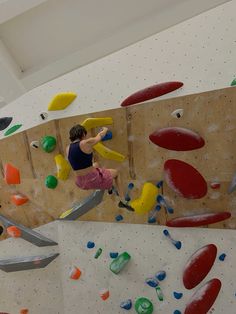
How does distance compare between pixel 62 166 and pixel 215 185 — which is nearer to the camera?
pixel 215 185

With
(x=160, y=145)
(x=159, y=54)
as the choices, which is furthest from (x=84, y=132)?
(x=159, y=54)

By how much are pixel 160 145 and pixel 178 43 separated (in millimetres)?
633

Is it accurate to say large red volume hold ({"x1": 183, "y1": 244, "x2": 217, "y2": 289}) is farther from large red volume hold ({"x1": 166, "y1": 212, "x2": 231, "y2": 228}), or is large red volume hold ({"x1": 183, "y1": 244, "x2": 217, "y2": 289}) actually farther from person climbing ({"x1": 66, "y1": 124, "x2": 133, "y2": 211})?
person climbing ({"x1": 66, "y1": 124, "x2": 133, "y2": 211})

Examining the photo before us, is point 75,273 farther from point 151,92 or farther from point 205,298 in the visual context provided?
point 151,92

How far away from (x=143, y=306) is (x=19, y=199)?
45.8 inches

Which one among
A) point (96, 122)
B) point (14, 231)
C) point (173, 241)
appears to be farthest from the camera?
point (14, 231)

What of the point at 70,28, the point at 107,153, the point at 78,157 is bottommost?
the point at 107,153

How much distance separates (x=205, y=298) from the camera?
249 centimetres

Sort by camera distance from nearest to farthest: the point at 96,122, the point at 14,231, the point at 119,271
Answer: the point at 96,122, the point at 119,271, the point at 14,231

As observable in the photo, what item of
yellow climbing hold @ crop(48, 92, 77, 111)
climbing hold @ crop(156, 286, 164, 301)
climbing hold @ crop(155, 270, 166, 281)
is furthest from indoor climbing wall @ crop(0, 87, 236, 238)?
climbing hold @ crop(156, 286, 164, 301)

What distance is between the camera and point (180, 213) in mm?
2459

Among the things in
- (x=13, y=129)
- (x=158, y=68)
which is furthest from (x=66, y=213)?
(x=158, y=68)

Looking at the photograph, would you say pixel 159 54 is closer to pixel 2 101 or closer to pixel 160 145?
pixel 160 145

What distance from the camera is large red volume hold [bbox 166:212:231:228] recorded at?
237 centimetres
